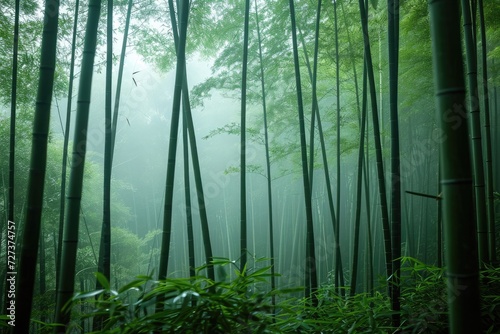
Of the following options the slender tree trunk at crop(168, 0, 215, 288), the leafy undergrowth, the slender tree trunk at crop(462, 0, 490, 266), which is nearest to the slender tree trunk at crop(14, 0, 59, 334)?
the leafy undergrowth

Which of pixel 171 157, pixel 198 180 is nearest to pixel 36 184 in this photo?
pixel 171 157

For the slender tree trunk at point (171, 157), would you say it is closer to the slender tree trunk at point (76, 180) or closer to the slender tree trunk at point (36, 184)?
the slender tree trunk at point (76, 180)

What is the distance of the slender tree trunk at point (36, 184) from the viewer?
1.31 m

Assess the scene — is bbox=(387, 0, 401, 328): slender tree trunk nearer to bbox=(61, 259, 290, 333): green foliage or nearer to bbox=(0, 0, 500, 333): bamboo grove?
bbox=(0, 0, 500, 333): bamboo grove

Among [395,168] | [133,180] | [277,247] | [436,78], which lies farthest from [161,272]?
[133,180]

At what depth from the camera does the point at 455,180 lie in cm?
96

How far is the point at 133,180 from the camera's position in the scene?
14.5 metres

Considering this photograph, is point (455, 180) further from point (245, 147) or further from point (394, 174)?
→ point (245, 147)

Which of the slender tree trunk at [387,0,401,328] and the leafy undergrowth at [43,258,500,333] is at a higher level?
the slender tree trunk at [387,0,401,328]

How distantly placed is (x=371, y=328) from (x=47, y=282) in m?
6.65

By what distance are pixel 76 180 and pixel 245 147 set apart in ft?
5.83

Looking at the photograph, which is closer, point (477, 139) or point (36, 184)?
point (36, 184)

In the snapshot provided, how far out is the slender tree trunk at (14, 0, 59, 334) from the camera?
1.31 m

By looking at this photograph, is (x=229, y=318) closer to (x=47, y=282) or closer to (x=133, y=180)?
(x=47, y=282)
